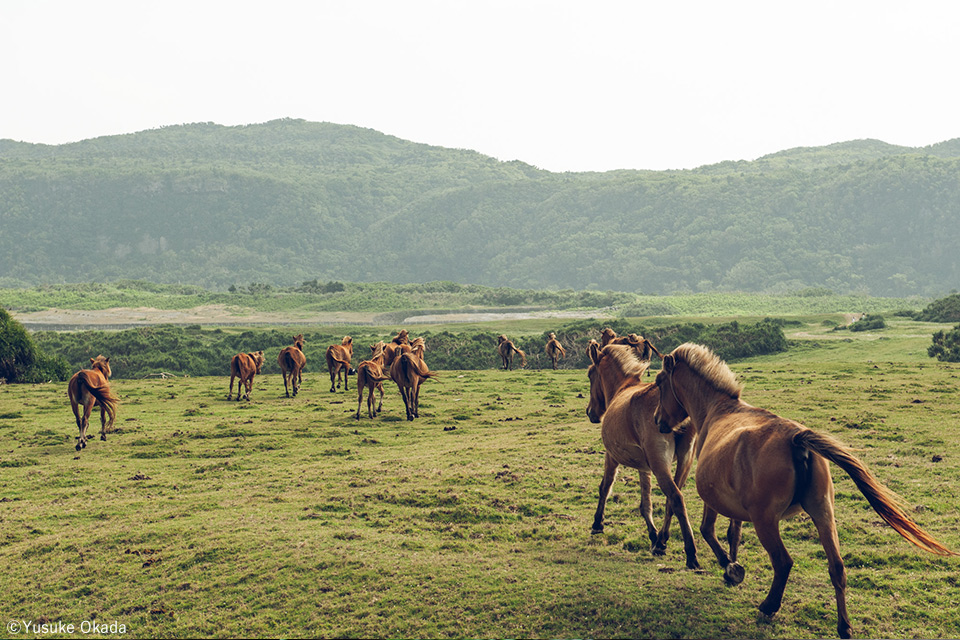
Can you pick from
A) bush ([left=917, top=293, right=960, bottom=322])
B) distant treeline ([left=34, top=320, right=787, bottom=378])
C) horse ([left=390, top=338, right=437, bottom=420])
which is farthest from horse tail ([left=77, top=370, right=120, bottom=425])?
bush ([left=917, top=293, right=960, bottom=322])

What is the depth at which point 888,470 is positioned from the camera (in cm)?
1230

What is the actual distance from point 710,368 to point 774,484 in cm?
197

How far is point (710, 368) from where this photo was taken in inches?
332

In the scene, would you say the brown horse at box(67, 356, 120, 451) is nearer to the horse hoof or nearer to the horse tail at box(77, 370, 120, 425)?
the horse tail at box(77, 370, 120, 425)

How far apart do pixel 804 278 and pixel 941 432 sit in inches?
6615

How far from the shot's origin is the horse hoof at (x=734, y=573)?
7.55 meters

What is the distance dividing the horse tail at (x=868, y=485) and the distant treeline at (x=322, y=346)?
34.1 m

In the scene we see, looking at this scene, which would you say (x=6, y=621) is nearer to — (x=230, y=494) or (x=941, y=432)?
(x=230, y=494)

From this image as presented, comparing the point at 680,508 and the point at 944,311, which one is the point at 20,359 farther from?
the point at 944,311

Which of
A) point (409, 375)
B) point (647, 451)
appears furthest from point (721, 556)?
point (409, 375)

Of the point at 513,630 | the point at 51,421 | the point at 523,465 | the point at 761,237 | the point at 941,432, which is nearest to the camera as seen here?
the point at 513,630

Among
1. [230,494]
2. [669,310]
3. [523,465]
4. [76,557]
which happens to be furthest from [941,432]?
[669,310]

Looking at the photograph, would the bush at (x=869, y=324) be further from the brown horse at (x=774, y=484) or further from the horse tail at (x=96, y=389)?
the brown horse at (x=774, y=484)

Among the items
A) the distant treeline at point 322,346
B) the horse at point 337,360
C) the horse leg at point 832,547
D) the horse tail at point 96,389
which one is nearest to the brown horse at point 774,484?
the horse leg at point 832,547
